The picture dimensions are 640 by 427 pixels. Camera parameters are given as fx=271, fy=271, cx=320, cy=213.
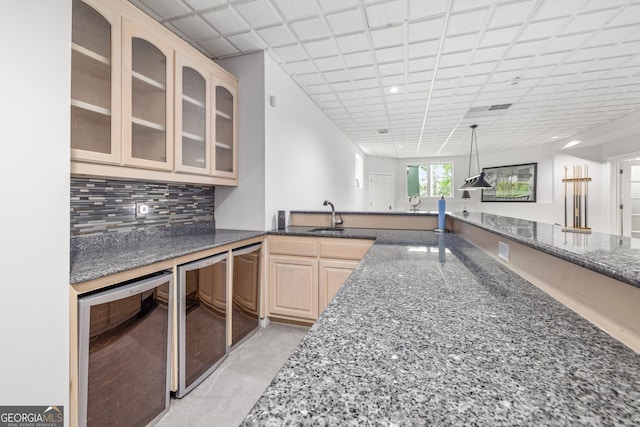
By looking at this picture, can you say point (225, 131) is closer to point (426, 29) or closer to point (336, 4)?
point (336, 4)

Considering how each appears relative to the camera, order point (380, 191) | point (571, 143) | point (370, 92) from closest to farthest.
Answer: point (370, 92) < point (571, 143) < point (380, 191)

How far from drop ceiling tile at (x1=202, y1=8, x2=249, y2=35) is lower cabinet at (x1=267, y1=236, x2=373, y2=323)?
181 centimetres

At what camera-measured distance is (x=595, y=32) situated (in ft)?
7.08

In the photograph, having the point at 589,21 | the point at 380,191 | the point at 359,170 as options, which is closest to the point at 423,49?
the point at 589,21

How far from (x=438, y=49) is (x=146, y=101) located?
2.40 meters

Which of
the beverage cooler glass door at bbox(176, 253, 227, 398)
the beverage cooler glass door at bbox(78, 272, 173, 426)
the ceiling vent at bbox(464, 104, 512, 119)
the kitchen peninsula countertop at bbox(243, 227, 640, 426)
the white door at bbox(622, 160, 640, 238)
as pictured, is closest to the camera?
the kitchen peninsula countertop at bbox(243, 227, 640, 426)

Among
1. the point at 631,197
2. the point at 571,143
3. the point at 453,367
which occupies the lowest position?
the point at 453,367

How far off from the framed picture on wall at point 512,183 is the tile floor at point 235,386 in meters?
6.31

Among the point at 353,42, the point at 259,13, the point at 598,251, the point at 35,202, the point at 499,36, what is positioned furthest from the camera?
the point at 353,42

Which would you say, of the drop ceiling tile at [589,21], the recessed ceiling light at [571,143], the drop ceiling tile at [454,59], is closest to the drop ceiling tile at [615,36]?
the drop ceiling tile at [589,21]

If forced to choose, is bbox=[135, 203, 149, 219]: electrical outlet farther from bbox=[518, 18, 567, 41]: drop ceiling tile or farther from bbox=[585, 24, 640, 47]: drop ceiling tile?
bbox=[585, 24, 640, 47]: drop ceiling tile

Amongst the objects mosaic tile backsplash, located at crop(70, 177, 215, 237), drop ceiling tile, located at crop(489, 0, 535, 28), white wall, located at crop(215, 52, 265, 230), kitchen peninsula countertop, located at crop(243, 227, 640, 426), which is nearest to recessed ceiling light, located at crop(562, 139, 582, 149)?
drop ceiling tile, located at crop(489, 0, 535, 28)

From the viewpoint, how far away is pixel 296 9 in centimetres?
195

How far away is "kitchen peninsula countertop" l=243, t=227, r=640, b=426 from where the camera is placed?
0.41 metres
